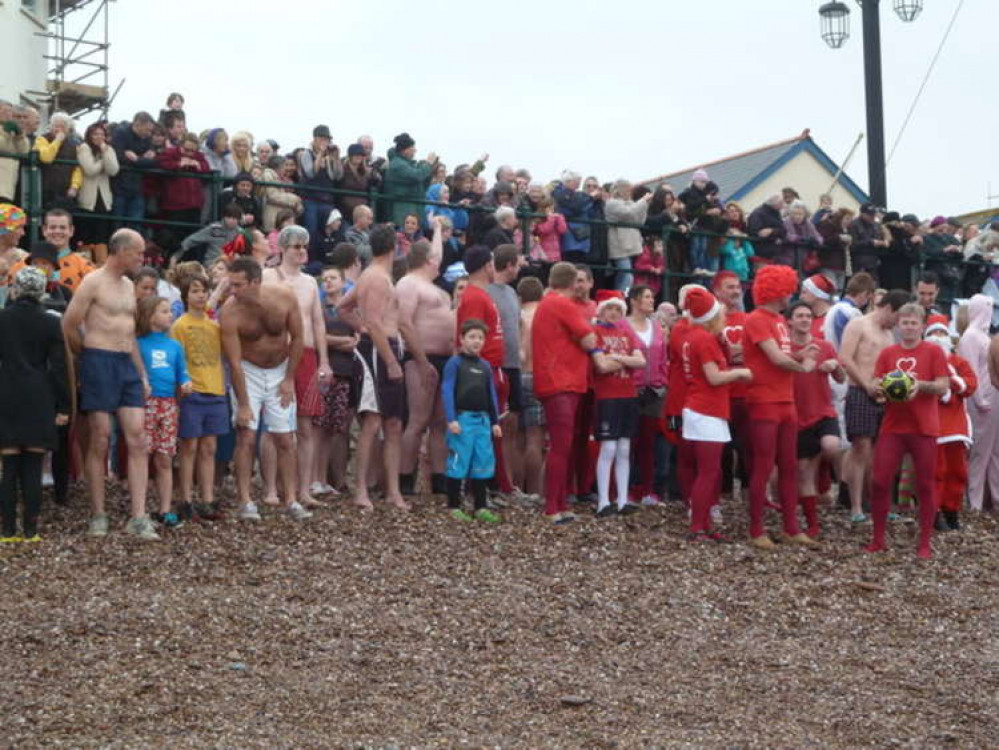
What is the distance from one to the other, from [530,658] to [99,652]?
2206 millimetres

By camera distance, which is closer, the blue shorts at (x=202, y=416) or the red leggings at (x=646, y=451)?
the blue shorts at (x=202, y=416)

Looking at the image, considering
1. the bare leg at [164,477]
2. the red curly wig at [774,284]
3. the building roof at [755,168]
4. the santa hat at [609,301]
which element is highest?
the building roof at [755,168]

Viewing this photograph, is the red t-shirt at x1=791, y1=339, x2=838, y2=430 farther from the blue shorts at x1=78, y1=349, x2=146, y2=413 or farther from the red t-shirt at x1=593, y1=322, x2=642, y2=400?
the blue shorts at x1=78, y1=349, x2=146, y2=413

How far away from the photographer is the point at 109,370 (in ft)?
32.3

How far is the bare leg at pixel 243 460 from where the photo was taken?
1046 centimetres

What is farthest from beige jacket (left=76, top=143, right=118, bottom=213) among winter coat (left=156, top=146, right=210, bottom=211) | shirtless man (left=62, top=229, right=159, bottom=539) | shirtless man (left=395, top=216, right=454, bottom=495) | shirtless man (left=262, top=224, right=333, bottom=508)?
shirtless man (left=62, top=229, right=159, bottom=539)

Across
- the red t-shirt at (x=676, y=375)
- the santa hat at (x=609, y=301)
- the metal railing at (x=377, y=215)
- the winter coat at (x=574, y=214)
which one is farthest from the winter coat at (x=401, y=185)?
the red t-shirt at (x=676, y=375)

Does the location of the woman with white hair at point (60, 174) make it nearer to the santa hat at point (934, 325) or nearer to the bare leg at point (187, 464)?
the bare leg at point (187, 464)

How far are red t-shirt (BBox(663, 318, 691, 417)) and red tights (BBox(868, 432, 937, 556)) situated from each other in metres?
1.50

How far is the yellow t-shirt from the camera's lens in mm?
10312

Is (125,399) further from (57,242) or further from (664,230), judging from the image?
(664,230)

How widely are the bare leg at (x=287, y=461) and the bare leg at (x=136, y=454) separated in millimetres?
1039

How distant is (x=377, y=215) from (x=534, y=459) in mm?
4432

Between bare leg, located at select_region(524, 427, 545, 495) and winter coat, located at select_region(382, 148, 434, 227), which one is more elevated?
winter coat, located at select_region(382, 148, 434, 227)
